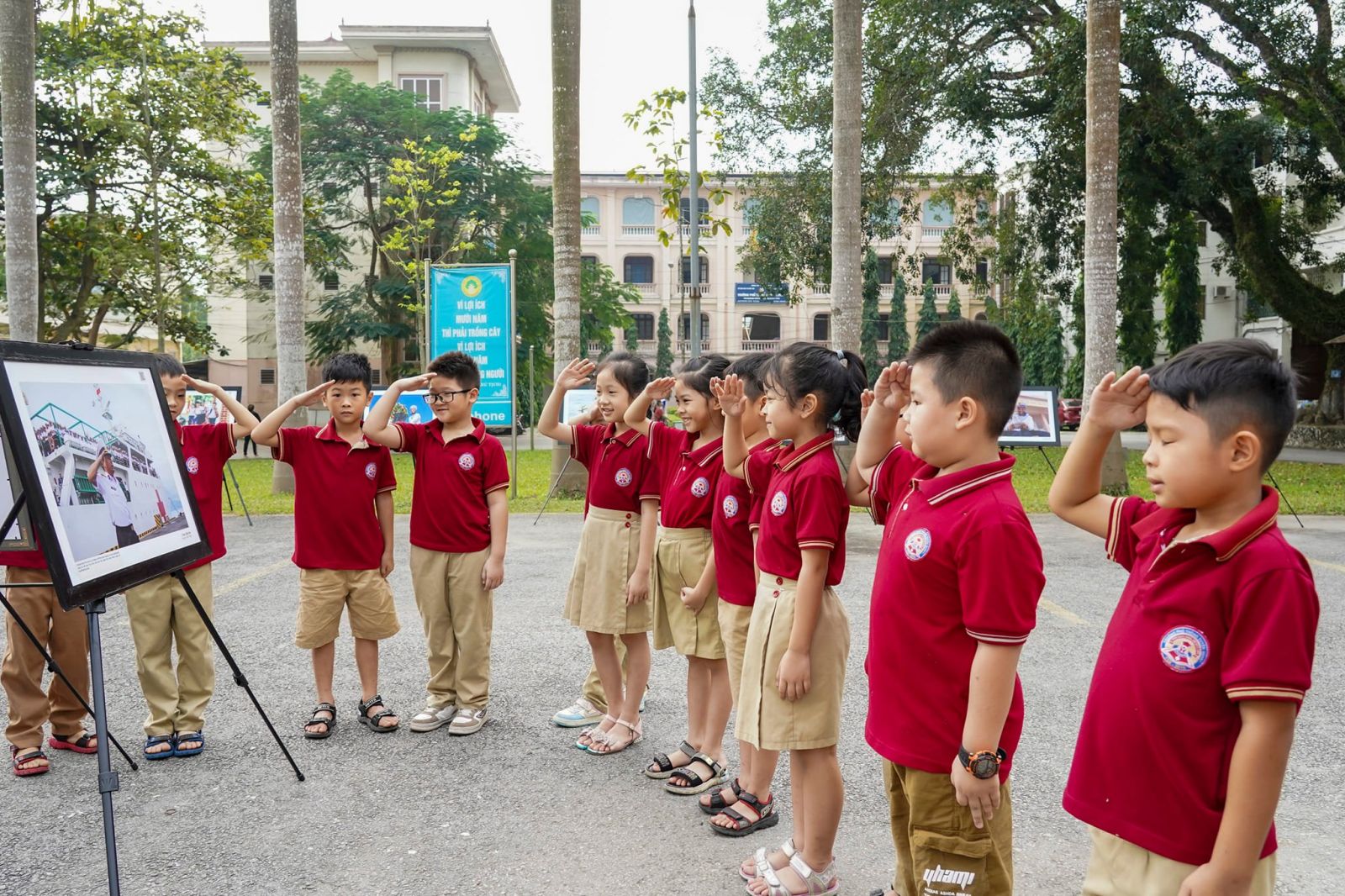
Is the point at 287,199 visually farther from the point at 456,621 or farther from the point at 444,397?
the point at 456,621

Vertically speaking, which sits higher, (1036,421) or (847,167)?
(847,167)

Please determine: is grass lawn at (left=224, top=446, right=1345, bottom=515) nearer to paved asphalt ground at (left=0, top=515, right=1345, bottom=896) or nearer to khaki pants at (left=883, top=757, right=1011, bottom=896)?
paved asphalt ground at (left=0, top=515, right=1345, bottom=896)

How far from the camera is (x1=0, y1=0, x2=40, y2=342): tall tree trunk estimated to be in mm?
9281

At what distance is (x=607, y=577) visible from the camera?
4.53 metres

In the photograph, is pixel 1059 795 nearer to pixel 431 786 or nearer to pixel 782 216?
pixel 431 786

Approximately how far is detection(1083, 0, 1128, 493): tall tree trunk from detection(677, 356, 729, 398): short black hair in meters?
8.51

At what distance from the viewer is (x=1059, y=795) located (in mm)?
3908

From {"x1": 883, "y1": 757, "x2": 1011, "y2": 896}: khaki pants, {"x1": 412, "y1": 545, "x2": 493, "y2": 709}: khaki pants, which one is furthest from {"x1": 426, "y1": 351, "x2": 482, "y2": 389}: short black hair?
{"x1": 883, "y1": 757, "x2": 1011, "y2": 896}: khaki pants

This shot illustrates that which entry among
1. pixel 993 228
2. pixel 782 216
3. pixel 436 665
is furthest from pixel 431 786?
pixel 993 228

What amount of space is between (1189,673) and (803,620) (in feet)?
4.18

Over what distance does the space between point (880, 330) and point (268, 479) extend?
47.8m

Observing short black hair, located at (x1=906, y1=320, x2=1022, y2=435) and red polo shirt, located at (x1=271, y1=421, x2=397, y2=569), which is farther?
red polo shirt, located at (x1=271, y1=421, x2=397, y2=569)

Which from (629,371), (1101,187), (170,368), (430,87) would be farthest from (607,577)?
(430,87)

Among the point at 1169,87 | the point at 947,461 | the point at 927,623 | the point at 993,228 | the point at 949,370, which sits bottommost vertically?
the point at 927,623
